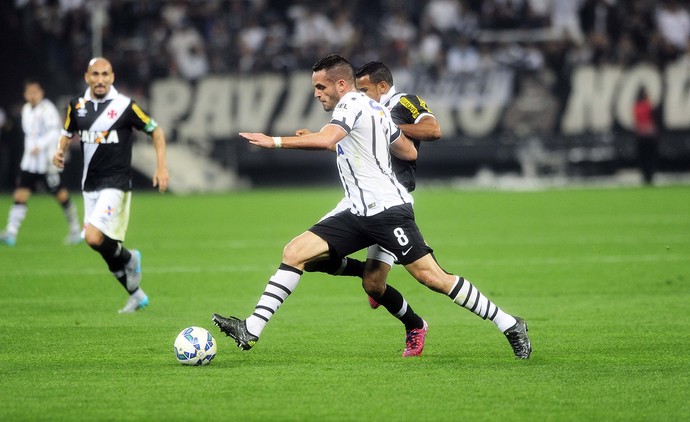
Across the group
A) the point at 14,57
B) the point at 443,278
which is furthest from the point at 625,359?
the point at 14,57

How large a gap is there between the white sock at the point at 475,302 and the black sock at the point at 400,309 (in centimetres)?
66

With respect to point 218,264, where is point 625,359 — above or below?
above

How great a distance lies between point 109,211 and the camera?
36.7 feet

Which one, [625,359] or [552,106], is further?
[552,106]

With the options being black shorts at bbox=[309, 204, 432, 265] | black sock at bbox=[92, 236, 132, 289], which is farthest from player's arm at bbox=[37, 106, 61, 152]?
black shorts at bbox=[309, 204, 432, 265]

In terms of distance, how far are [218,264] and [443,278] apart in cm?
772

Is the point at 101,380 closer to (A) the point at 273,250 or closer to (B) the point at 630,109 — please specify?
(A) the point at 273,250

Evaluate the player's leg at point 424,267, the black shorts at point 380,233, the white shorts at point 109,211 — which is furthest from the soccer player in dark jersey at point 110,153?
the player's leg at point 424,267

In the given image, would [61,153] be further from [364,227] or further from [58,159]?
[364,227]

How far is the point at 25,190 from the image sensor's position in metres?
18.3

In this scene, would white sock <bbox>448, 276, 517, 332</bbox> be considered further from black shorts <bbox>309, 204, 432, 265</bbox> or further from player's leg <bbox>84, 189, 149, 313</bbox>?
player's leg <bbox>84, 189, 149, 313</bbox>

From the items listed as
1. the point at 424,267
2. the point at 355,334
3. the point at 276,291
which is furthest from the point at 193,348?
the point at 355,334

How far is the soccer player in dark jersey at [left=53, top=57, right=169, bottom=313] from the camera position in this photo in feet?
37.0

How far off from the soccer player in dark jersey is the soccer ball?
3233 mm
